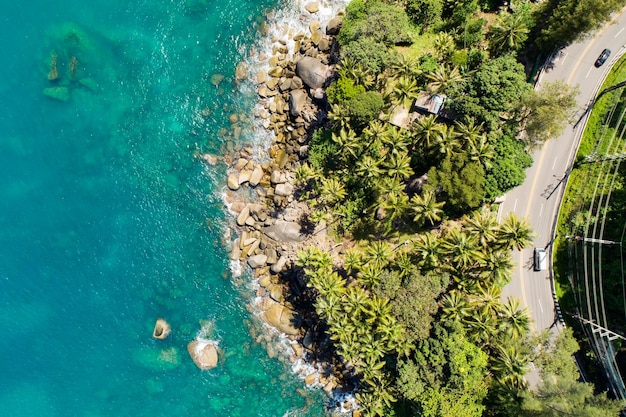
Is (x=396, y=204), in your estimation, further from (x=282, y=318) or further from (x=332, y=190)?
(x=282, y=318)

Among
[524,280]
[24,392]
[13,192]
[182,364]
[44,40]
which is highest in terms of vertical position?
[44,40]

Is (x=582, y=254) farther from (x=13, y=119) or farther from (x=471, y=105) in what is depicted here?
(x=13, y=119)

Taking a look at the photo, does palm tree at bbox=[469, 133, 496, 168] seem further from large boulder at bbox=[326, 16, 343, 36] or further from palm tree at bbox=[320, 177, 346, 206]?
large boulder at bbox=[326, 16, 343, 36]

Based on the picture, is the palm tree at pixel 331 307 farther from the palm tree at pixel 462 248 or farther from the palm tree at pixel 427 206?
the palm tree at pixel 462 248

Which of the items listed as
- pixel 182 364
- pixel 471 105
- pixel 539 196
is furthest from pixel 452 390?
pixel 182 364

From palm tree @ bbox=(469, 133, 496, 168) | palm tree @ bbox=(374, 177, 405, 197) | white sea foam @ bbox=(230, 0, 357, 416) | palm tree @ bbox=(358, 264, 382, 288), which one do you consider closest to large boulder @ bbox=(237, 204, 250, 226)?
white sea foam @ bbox=(230, 0, 357, 416)
